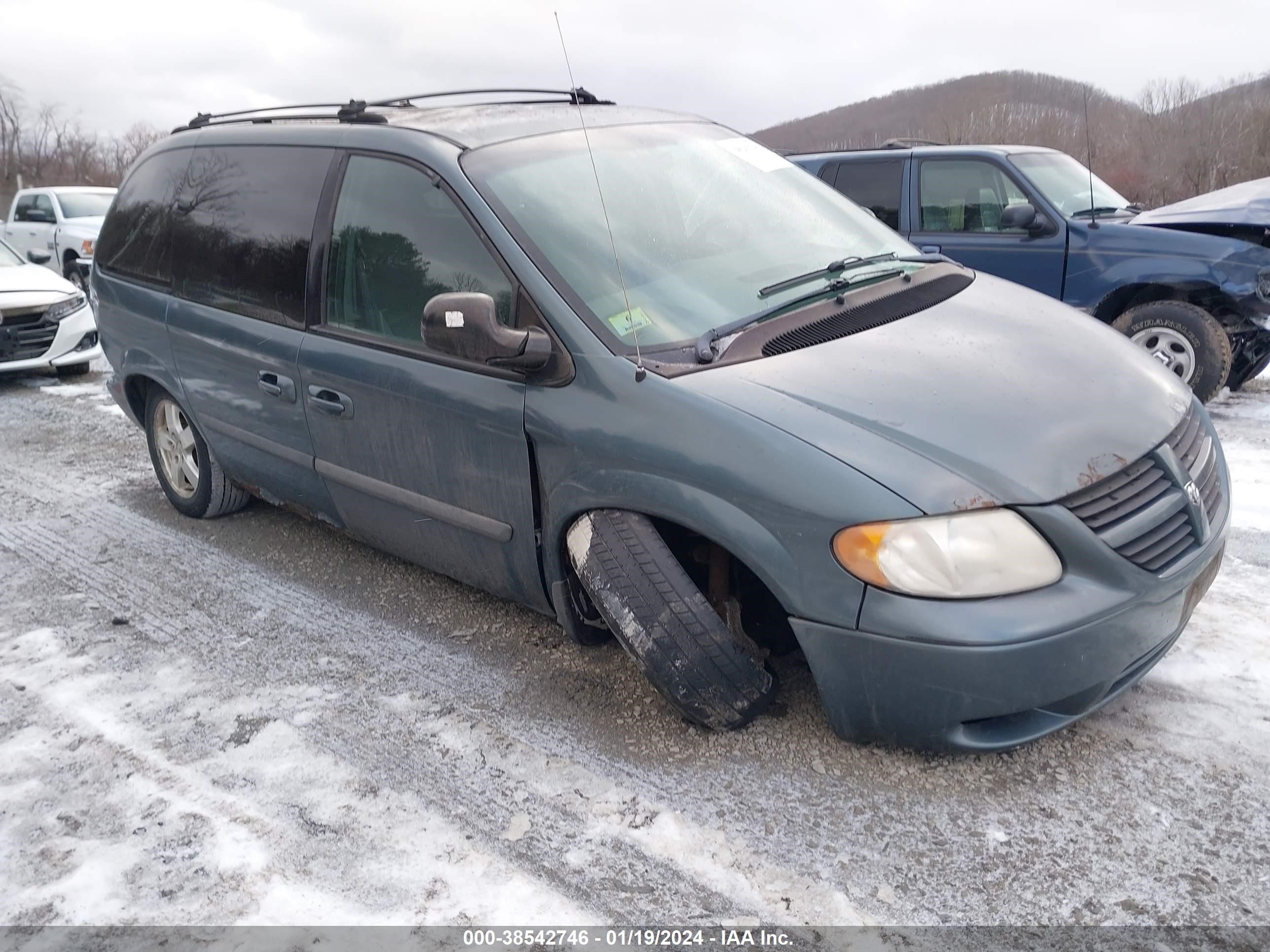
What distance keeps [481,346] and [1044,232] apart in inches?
207

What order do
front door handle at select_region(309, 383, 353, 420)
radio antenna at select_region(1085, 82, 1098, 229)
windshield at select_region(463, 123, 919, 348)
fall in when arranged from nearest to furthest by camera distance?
1. windshield at select_region(463, 123, 919, 348)
2. front door handle at select_region(309, 383, 353, 420)
3. radio antenna at select_region(1085, 82, 1098, 229)

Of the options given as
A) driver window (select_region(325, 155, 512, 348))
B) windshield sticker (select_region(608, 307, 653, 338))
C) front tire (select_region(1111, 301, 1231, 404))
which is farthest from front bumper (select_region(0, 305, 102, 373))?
front tire (select_region(1111, 301, 1231, 404))

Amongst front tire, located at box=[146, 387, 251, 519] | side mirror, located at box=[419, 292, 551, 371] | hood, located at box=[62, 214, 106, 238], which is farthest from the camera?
hood, located at box=[62, 214, 106, 238]

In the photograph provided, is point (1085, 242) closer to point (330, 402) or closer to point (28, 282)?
point (330, 402)

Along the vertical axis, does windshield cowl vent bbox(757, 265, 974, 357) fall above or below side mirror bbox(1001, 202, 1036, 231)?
above

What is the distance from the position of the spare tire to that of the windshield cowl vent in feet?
2.10

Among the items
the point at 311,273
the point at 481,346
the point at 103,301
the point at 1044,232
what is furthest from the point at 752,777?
the point at 1044,232

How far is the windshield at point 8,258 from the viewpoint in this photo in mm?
9062

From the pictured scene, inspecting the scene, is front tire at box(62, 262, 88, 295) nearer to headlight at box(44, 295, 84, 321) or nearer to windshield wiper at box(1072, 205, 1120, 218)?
headlight at box(44, 295, 84, 321)

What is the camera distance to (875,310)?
3.08 m

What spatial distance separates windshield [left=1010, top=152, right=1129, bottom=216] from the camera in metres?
6.93

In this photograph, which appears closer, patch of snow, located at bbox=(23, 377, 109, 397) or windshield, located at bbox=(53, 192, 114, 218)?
patch of snow, located at bbox=(23, 377, 109, 397)

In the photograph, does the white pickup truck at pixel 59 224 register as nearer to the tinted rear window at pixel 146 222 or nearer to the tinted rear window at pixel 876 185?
the tinted rear window at pixel 146 222

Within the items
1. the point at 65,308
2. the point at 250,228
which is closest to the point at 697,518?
the point at 250,228
